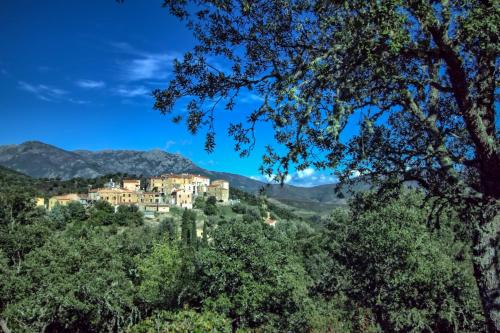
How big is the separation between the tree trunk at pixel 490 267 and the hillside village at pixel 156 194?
5033 inches

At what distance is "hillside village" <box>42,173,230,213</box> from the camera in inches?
5374

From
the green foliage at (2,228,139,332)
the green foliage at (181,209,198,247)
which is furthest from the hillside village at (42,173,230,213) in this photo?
the green foliage at (2,228,139,332)

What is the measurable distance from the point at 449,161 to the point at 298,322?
24.1 metres

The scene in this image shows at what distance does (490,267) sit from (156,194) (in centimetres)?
14891

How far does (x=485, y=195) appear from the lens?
5.84 metres

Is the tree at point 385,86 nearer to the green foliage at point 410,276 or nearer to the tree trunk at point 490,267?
the tree trunk at point 490,267

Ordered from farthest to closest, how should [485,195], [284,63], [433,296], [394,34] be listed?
1. [433,296]
2. [284,63]
3. [485,195]
4. [394,34]

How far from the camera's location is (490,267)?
5773 millimetres

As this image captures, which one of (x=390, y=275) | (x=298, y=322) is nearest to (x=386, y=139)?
(x=390, y=275)

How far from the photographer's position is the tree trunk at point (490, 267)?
5680 millimetres

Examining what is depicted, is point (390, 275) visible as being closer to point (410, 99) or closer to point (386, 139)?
point (386, 139)

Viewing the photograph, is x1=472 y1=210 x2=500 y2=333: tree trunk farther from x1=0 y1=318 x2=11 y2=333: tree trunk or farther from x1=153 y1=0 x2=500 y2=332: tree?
x1=0 y1=318 x2=11 y2=333: tree trunk

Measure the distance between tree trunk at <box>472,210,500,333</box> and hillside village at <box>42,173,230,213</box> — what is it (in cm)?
12784

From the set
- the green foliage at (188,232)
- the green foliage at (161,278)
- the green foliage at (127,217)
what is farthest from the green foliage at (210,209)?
the green foliage at (161,278)
